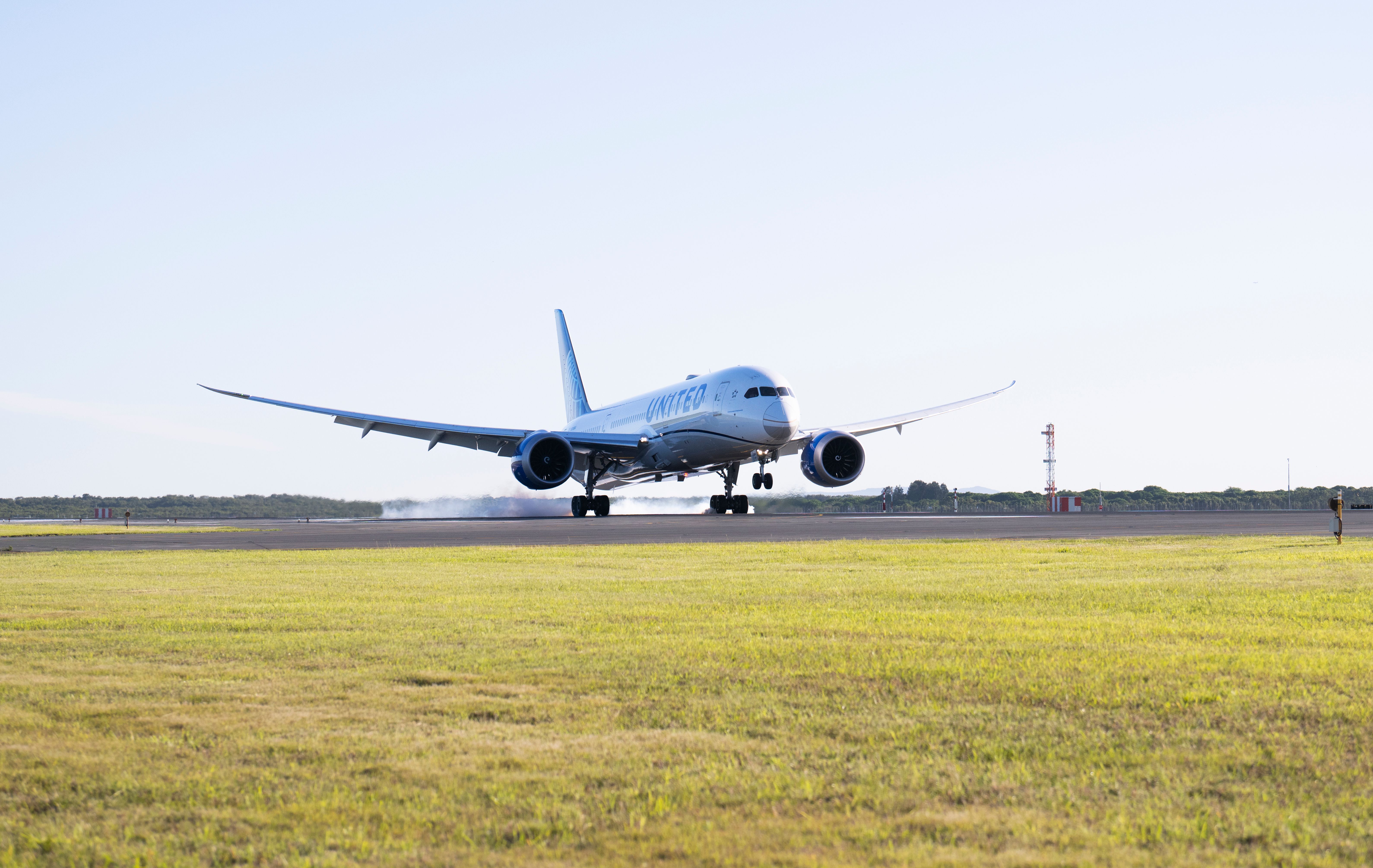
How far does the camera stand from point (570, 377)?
65.2 m

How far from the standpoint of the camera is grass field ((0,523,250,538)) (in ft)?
109

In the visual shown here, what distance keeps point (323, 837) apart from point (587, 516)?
144 feet

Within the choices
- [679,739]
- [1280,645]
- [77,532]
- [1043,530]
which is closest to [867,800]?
[679,739]

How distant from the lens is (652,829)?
3742mm

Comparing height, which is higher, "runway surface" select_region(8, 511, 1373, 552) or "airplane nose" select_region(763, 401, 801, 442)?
"airplane nose" select_region(763, 401, 801, 442)

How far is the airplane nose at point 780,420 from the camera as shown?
3800 cm

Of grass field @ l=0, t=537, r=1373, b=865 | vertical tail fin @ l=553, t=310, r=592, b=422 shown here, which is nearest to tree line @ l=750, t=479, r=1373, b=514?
vertical tail fin @ l=553, t=310, r=592, b=422

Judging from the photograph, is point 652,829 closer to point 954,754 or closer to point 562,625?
point 954,754

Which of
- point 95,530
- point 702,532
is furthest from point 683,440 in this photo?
point 95,530

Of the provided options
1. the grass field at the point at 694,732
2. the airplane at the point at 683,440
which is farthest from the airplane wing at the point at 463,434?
the grass field at the point at 694,732

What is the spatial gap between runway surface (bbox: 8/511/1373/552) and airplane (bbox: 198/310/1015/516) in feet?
7.36

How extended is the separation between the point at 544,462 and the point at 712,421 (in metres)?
6.65

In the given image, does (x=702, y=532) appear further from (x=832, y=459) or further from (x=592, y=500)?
(x=592, y=500)

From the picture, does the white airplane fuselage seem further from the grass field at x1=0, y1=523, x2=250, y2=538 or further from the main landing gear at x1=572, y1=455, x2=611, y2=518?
the grass field at x1=0, y1=523, x2=250, y2=538
